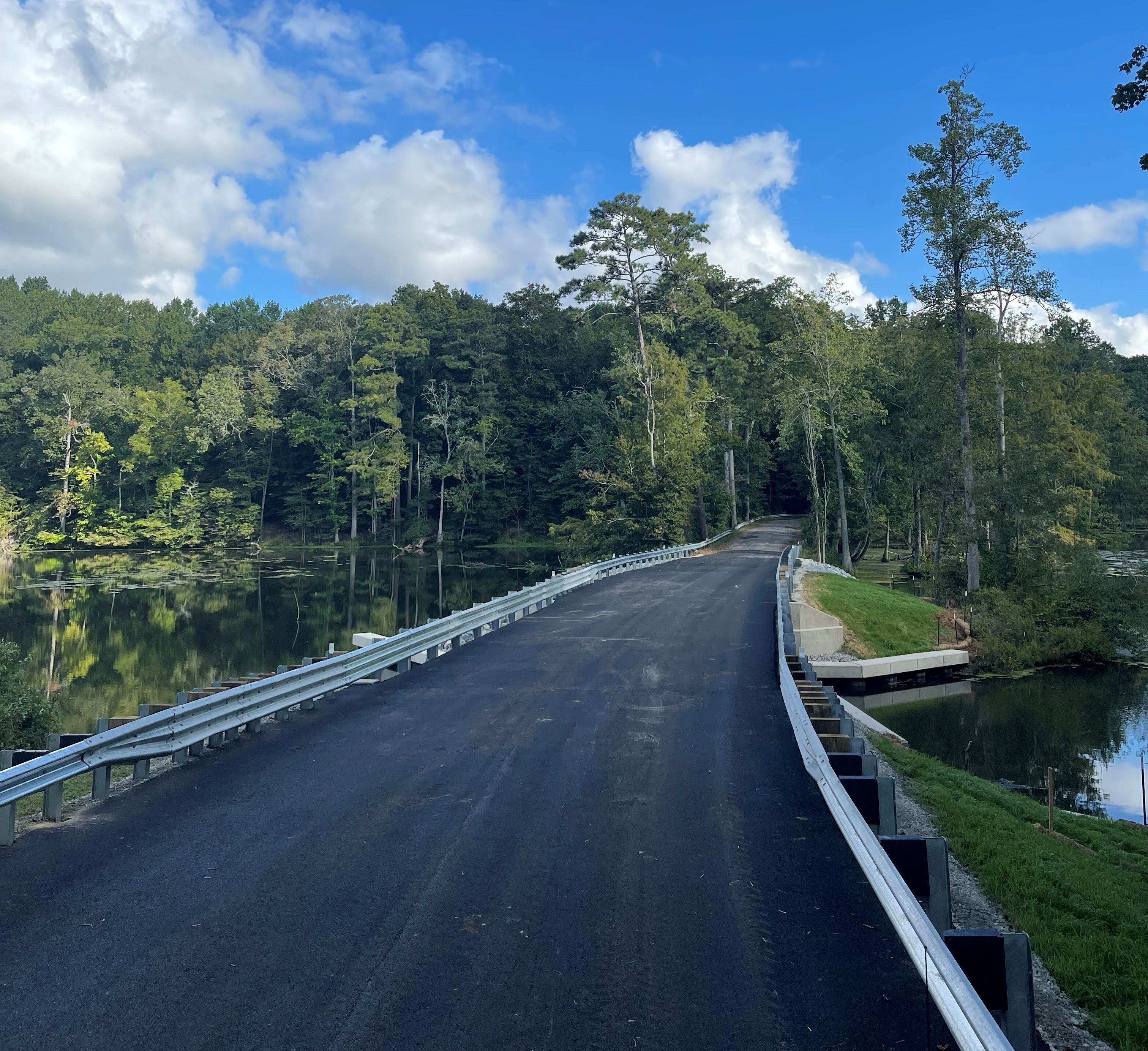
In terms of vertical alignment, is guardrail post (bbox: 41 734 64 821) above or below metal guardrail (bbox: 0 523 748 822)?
below

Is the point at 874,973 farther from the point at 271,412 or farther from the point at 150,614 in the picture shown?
the point at 271,412

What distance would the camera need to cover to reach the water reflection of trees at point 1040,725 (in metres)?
16.9

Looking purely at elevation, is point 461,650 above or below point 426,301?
below

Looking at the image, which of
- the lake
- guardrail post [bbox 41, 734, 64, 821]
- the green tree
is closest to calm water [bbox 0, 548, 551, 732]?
the lake

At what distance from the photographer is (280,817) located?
20.2 ft

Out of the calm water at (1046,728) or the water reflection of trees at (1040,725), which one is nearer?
the calm water at (1046,728)

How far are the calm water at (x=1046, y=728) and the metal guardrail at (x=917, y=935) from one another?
1230 cm

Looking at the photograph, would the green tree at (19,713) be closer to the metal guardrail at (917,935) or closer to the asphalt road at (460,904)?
the asphalt road at (460,904)

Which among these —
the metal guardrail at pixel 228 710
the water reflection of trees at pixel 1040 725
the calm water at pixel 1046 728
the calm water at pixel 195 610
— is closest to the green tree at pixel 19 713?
the calm water at pixel 195 610

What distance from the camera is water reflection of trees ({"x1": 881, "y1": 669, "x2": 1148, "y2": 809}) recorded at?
1689cm

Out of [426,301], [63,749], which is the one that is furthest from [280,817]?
[426,301]

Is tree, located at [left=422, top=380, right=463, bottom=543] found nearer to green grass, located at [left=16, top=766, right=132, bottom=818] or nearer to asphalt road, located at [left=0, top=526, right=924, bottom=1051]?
green grass, located at [left=16, top=766, right=132, bottom=818]

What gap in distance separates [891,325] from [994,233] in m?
29.5

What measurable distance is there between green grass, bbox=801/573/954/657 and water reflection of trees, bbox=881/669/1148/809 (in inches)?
89.1
